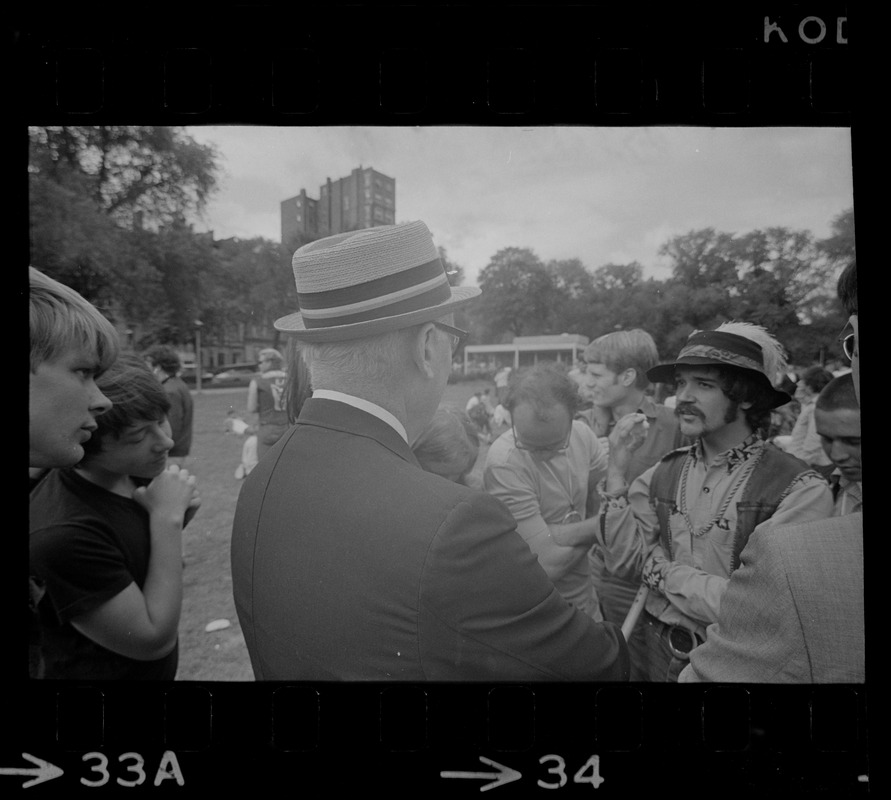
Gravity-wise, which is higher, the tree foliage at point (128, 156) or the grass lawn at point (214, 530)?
the tree foliage at point (128, 156)

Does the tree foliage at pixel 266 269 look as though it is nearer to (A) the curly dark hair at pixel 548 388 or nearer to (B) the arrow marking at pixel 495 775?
(A) the curly dark hair at pixel 548 388

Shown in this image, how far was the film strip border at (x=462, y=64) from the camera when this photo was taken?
5.60 ft

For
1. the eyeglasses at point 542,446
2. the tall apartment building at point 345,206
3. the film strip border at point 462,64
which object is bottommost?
the eyeglasses at point 542,446

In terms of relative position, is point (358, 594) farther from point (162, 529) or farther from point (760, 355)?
point (760, 355)

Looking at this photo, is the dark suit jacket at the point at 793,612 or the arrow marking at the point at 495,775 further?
the arrow marking at the point at 495,775

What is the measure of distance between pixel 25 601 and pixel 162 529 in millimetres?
486

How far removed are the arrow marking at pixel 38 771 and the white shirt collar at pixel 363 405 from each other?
4.80ft

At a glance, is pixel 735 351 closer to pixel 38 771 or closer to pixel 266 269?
pixel 266 269

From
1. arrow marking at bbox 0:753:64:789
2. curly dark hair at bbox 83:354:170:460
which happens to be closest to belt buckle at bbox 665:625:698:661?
curly dark hair at bbox 83:354:170:460

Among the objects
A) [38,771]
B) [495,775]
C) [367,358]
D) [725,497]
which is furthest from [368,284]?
[38,771]

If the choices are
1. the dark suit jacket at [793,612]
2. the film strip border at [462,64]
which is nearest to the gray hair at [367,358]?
the film strip border at [462,64]

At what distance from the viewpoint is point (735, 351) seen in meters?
1.72

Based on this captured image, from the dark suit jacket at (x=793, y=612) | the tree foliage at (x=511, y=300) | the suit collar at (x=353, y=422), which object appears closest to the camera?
the dark suit jacket at (x=793, y=612)

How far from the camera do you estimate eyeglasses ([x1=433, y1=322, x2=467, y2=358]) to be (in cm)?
167
